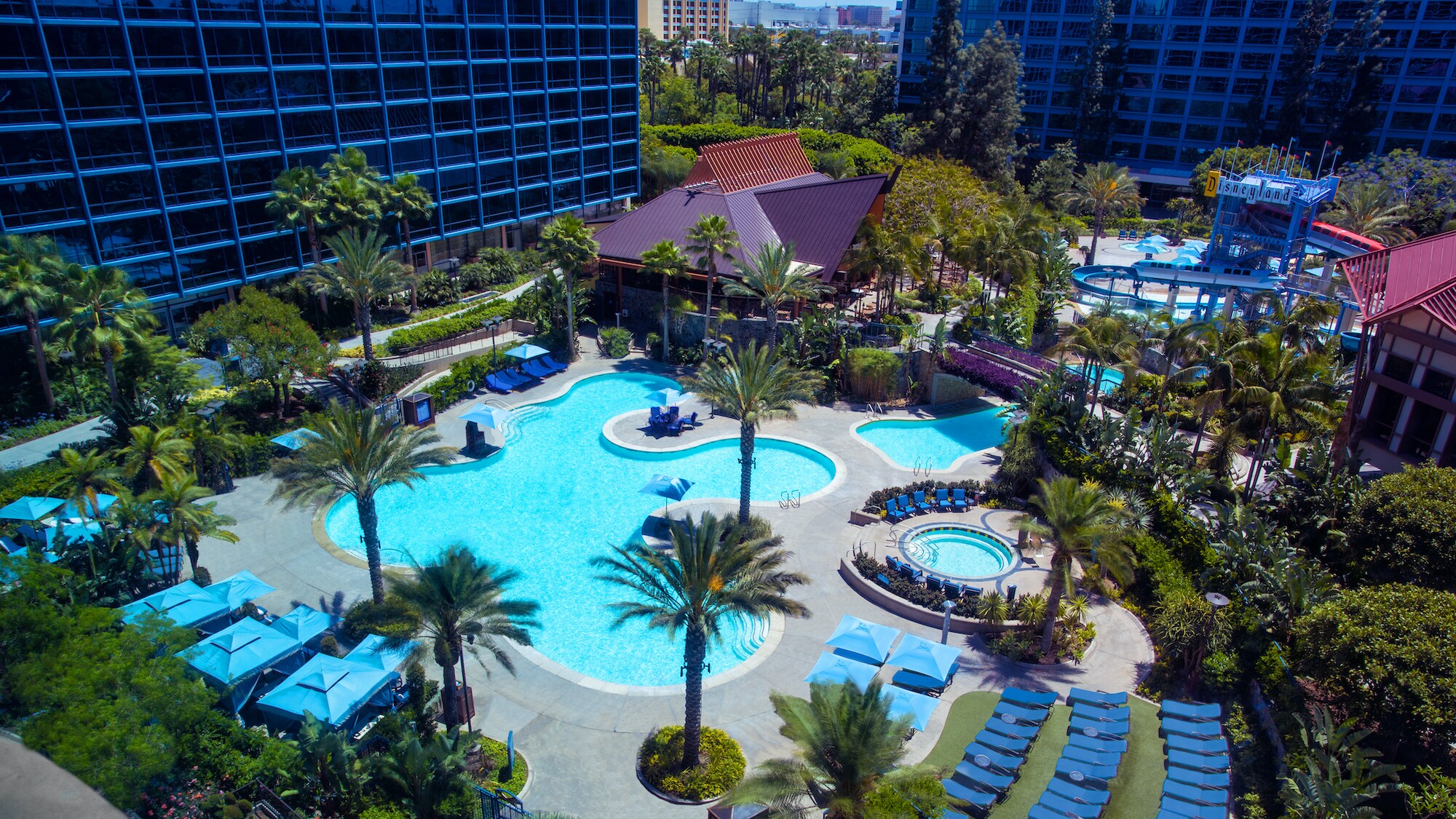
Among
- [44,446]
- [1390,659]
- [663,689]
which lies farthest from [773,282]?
[44,446]

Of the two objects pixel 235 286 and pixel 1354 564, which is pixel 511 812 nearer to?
pixel 1354 564

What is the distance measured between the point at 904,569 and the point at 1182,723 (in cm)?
975

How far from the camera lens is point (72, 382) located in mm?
40531

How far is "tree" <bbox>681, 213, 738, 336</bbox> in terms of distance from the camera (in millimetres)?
46219

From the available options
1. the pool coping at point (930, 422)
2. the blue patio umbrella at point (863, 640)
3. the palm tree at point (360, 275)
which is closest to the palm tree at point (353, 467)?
the blue patio umbrella at point (863, 640)

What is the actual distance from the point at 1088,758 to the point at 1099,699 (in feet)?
8.42

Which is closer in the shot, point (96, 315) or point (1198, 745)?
point (1198, 745)

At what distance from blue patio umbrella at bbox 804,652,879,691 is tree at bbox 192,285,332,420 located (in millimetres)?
26823

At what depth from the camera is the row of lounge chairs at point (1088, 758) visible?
A: 20.3 metres

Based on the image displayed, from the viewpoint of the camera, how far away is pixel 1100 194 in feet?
222

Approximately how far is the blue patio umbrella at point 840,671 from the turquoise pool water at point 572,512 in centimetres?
337

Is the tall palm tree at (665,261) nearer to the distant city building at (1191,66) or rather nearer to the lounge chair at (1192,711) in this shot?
the lounge chair at (1192,711)

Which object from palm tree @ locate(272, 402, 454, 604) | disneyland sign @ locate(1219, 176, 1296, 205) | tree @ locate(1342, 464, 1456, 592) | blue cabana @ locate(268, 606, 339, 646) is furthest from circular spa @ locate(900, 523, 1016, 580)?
disneyland sign @ locate(1219, 176, 1296, 205)

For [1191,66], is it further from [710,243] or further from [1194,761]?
[1194,761]
